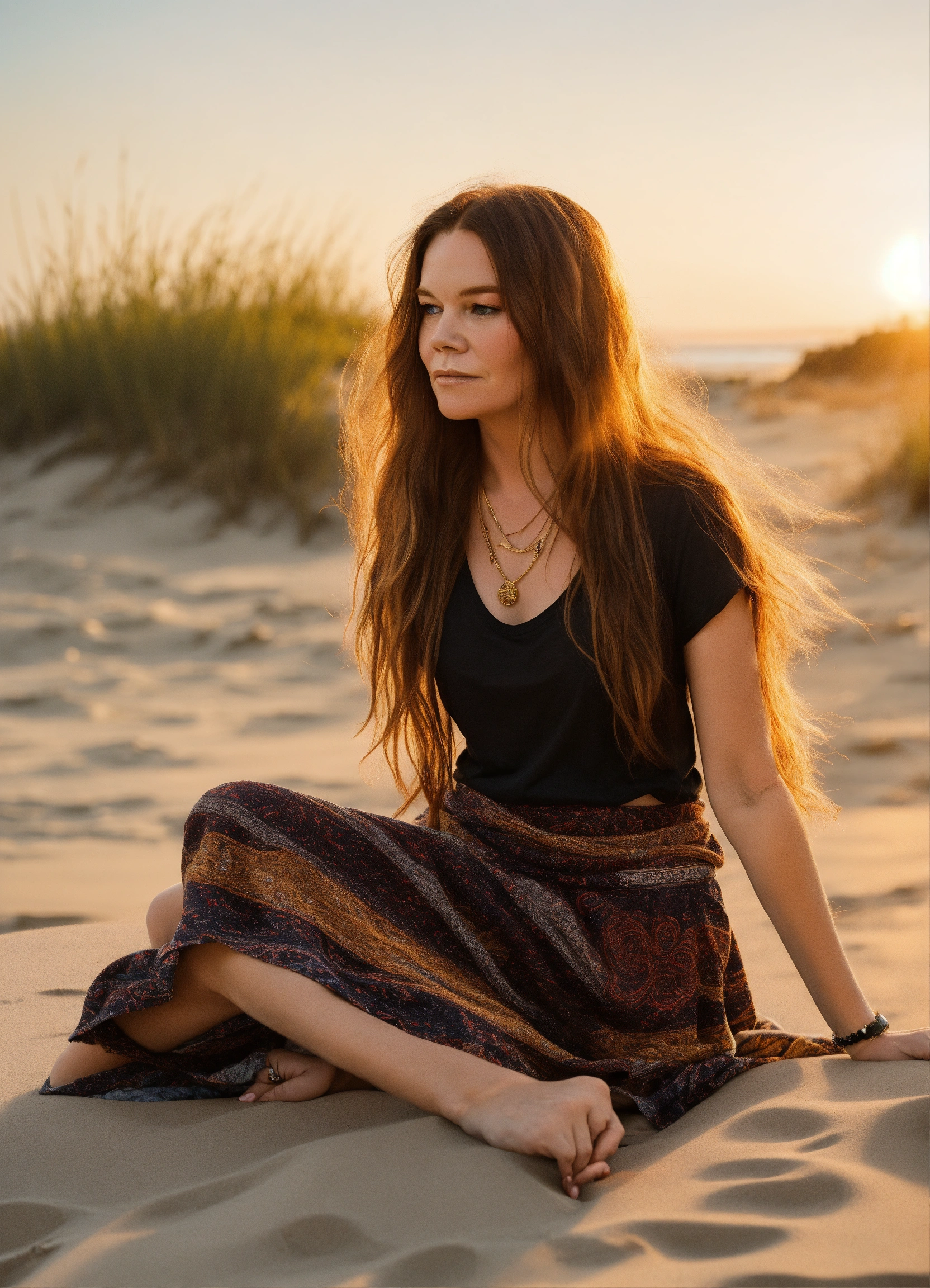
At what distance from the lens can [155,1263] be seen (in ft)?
4.82

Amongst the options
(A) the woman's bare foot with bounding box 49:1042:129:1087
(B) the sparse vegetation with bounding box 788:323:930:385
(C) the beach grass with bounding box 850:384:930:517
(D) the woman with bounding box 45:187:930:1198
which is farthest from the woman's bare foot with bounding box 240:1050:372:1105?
(B) the sparse vegetation with bounding box 788:323:930:385

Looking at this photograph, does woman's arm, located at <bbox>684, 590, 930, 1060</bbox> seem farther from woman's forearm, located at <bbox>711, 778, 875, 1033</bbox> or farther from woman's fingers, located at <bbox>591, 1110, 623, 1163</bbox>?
woman's fingers, located at <bbox>591, 1110, 623, 1163</bbox>

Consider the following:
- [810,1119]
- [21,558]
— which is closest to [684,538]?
[810,1119]

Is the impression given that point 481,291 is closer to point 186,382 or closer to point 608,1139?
point 608,1139

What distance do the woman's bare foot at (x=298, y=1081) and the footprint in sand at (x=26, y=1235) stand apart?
40 cm

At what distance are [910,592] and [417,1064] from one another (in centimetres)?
463

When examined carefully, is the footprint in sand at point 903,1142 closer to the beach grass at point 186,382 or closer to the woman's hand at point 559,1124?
the woman's hand at point 559,1124

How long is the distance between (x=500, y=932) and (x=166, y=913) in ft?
1.80

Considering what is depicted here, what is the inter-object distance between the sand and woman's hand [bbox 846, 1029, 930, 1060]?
27 millimetres

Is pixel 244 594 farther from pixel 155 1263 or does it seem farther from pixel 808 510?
pixel 155 1263

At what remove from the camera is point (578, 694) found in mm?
2049

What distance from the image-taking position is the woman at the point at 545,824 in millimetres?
1914

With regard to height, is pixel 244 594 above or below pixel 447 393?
below

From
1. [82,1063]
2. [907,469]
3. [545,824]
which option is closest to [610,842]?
[545,824]
